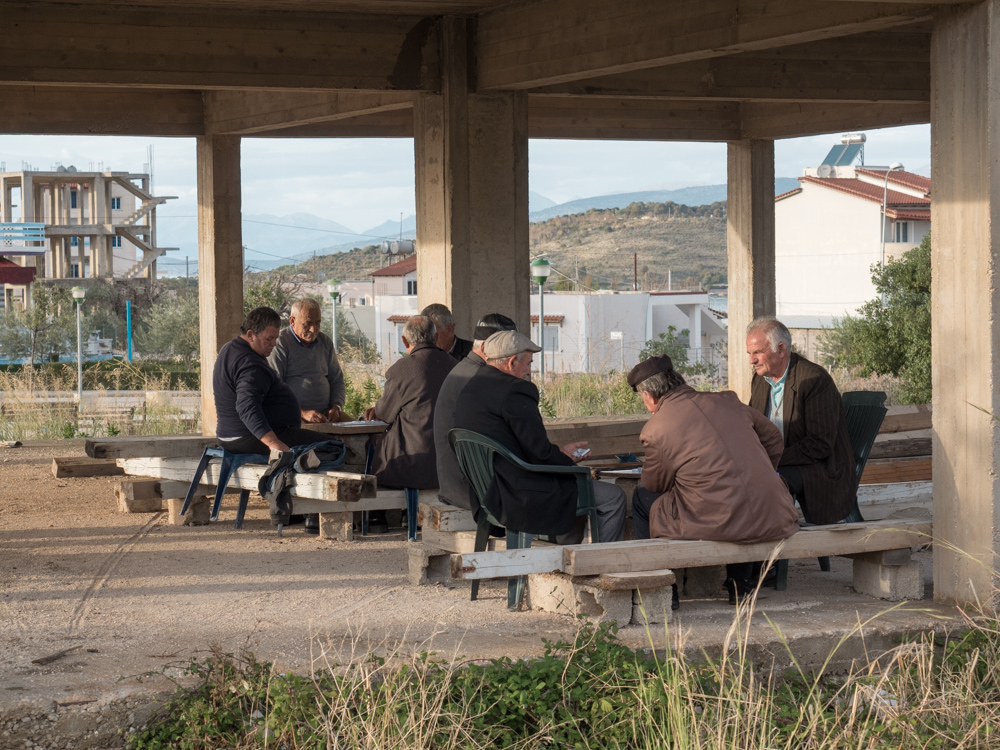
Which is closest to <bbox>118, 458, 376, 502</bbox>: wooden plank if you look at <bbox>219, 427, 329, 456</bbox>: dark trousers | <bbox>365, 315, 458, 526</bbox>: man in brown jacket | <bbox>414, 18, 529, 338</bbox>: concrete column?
<bbox>219, 427, 329, 456</bbox>: dark trousers

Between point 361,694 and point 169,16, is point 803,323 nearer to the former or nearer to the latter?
point 169,16

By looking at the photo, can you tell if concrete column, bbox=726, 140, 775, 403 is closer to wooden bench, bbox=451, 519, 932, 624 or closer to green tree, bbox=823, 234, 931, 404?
wooden bench, bbox=451, 519, 932, 624

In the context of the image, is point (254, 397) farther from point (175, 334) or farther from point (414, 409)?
point (175, 334)

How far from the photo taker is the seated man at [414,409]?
7.30 meters

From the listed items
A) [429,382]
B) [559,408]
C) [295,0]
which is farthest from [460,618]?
[559,408]

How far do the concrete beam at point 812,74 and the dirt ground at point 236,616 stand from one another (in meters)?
5.27

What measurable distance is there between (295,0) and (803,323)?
4843 cm

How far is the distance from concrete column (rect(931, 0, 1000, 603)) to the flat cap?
1930mm

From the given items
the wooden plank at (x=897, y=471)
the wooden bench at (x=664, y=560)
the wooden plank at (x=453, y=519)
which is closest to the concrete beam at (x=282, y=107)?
the wooden plank at (x=453, y=519)

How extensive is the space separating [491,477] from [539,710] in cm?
148

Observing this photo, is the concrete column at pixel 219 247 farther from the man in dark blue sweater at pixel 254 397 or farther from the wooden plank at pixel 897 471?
the wooden plank at pixel 897 471

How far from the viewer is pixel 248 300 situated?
125ft

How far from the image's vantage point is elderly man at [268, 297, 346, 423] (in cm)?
834

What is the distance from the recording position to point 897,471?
361 inches
